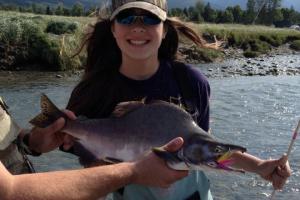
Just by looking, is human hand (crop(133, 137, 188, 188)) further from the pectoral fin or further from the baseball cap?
the baseball cap

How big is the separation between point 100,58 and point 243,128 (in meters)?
10.0

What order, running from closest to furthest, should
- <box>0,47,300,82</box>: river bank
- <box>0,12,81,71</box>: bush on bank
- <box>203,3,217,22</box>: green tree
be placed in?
<box>0,47,300,82</box>: river bank < <box>0,12,81,71</box>: bush on bank < <box>203,3,217,22</box>: green tree

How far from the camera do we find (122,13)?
151 inches

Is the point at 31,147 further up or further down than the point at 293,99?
further up

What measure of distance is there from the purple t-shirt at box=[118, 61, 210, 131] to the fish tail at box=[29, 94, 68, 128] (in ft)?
1.68

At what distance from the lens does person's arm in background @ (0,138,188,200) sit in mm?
2457

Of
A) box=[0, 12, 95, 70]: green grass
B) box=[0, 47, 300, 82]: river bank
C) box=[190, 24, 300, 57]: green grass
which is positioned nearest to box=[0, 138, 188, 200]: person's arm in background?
box=[0, 47, 300, 82]: river bank

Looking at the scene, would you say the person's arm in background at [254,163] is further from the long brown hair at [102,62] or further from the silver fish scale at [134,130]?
the silver fish scale at [134,130]

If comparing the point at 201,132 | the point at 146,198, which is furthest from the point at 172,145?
the point at 146,198

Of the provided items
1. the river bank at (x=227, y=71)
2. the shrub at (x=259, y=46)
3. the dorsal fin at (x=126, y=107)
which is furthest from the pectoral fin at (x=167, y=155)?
the shrub at (x=259, y=46)

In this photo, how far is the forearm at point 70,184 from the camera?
2469 mm

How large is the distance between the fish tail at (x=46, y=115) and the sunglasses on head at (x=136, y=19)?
82 cm

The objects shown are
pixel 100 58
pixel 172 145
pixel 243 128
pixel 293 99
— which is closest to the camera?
pixel 172 145

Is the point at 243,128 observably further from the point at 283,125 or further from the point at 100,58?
the point at 100,58
